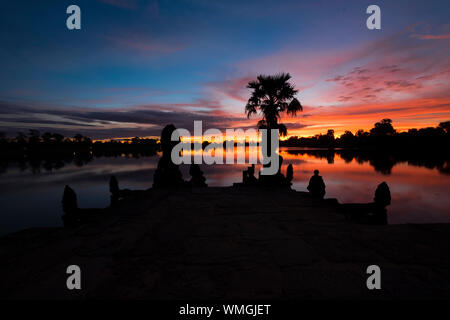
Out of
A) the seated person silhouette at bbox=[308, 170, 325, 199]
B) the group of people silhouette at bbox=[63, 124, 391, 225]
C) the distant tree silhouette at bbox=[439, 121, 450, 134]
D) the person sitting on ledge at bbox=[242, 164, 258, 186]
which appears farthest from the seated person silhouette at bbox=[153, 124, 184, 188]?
the distant tree silhouette at bbox=[439, 121, 450, 134]

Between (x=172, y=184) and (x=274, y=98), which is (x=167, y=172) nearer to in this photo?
(x=172, y=184)

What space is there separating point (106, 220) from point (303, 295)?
514cm

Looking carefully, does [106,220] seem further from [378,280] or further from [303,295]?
[378,280]

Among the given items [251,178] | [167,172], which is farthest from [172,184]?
[251,178]

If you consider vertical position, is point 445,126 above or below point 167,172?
above

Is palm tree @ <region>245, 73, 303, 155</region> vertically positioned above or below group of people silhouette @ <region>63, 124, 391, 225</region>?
above

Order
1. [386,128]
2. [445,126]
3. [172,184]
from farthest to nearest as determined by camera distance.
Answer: [386,128] → [445,126] → [172,184]

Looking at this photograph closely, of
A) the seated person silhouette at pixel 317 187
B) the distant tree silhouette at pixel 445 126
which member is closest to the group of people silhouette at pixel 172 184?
the seated person silhouette at pixel 317 187

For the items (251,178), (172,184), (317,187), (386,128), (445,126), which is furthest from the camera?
(386,128)

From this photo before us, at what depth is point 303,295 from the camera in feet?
7.36

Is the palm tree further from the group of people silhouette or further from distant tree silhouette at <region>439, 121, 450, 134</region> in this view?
distant tree silhouette at <region>439, 121, 450, 134</region>

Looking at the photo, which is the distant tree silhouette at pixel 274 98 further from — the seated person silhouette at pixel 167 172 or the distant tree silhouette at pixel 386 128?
the distant tree silhouette at pixel 386 128

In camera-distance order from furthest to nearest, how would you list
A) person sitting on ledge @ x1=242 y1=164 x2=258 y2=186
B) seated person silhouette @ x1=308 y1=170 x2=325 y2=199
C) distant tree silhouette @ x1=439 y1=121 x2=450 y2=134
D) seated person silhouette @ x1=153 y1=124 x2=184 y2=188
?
distant tree silhouette @ x1=439 y1=121 x2=450 y2=134 → person sitting on ledge @ x1=242 y1=164 x2=258 y2=186 → seated person silhouette @ x1=153 y1=124 x2=184 y2=188 → seated person silhouette @ x1=308 y1=170 x2=325 y2=199
